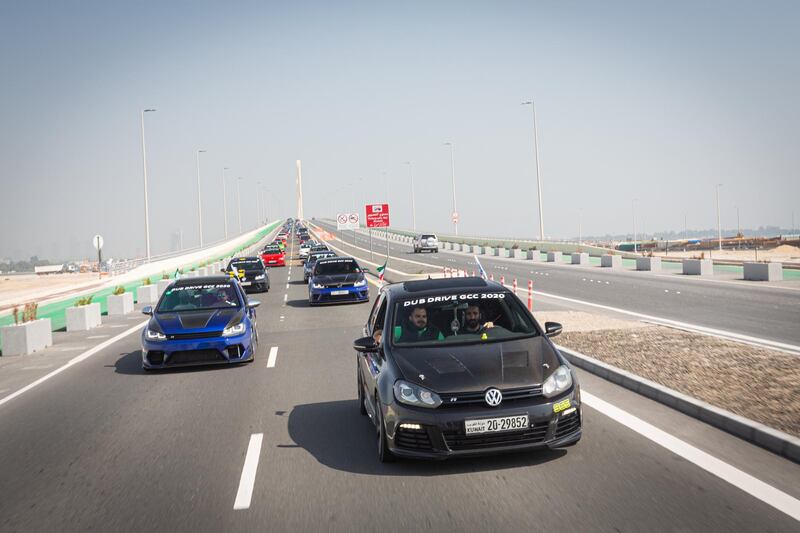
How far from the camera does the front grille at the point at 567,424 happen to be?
19.8 ft

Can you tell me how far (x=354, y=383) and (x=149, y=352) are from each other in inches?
145

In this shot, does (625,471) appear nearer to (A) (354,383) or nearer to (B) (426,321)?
(B) (426,321)

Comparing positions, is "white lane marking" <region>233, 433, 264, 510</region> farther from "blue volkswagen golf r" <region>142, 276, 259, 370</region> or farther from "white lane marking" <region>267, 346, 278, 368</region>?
"white lane marking" <region>267, 346, 278, 368</region>

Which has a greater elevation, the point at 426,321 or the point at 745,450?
the point at 426,321

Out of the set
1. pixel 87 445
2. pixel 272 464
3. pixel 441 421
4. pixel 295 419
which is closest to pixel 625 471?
pixel 441 421

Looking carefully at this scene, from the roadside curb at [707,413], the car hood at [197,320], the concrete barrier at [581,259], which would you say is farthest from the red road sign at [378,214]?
the roadside curb at [707,413]

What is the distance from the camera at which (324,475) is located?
20.2 feet

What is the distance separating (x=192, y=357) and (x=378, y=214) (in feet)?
92.5

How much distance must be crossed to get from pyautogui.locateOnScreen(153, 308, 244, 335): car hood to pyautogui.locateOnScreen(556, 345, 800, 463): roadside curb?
5.76m

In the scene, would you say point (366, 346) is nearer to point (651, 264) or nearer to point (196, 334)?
point (196, 334)

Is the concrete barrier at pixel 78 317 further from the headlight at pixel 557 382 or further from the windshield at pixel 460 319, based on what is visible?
the headlight at pixel 557 382

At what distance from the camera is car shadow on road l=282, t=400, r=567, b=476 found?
6211 millimetres

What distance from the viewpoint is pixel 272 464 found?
6.60 m

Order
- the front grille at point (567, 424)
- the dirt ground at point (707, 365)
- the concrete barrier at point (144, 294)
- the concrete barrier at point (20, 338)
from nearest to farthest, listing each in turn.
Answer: the front grille at point (567, 424)
the dirt ground at point (707, 365)
the concrete barrier at point (20, 338)
the concrete barrier at point (144, 294)
